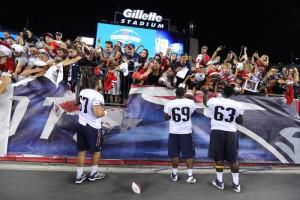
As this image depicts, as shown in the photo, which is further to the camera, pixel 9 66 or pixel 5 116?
pixel 9 66

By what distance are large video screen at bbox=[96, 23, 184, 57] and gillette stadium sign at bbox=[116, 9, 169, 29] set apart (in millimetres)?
432

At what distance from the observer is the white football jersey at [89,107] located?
6.19 m

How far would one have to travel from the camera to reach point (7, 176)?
20.4 ft

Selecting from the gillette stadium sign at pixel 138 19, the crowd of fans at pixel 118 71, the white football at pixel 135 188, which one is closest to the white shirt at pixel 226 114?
the crowd of fans at pixel 118 71

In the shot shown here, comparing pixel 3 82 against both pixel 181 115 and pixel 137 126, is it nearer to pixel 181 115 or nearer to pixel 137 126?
pixel 137 126

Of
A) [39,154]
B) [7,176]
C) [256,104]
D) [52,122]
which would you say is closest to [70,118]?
[52,122]

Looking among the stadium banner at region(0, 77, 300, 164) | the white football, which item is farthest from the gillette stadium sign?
the white football

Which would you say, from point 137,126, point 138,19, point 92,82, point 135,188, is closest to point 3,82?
point 92,82

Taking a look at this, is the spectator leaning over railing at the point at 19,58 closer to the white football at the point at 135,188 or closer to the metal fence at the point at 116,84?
the metal fence at the point at 116,84

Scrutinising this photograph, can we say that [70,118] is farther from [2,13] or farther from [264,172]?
[2,13]

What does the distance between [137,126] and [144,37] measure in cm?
1344

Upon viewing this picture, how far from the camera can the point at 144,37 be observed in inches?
799

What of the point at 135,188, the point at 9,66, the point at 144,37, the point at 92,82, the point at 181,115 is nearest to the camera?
the point at 135,188

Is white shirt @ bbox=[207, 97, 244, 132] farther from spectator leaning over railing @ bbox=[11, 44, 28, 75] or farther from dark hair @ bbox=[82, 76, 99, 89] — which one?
spectator leaning over railing @ bbox=[11, 44, 28, 75]
